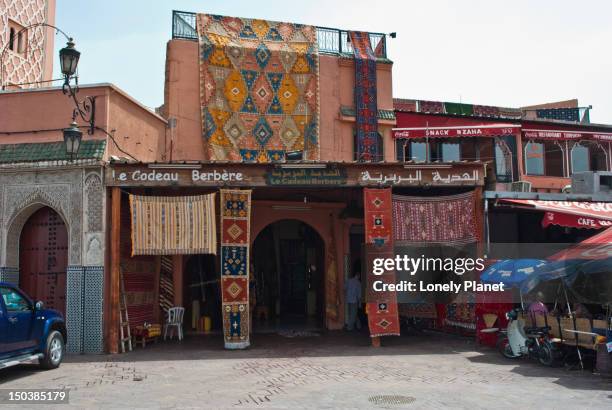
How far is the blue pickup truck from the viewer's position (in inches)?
344

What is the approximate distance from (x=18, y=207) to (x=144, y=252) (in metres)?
2.83

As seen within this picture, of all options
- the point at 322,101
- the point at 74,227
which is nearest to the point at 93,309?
the point at 74,227

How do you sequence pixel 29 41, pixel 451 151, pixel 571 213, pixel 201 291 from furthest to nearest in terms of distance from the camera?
pixel 451 151, pixel 29 41, pixel 201 291, pixel 571 213

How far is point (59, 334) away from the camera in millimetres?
10281

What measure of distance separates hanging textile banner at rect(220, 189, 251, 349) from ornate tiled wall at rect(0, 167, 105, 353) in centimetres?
247

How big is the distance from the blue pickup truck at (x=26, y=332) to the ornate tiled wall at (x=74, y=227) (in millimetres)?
1361

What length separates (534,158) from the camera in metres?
20.3

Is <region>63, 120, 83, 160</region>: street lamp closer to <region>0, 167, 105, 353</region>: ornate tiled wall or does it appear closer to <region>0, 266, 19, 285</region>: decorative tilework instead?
<region>0, 167, 105, 353</region>: ornate tiled wall

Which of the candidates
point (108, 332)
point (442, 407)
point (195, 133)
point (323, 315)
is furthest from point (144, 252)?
point (442, 407)

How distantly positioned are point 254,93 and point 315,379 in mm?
9581

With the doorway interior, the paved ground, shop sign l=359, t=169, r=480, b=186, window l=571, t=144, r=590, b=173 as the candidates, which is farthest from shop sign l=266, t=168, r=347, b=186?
window l=571, t=144, r=590, b=173

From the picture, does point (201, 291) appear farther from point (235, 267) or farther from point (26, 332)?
point (26, 332)

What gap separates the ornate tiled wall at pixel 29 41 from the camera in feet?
55.8

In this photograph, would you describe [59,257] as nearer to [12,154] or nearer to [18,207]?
[18,207]
